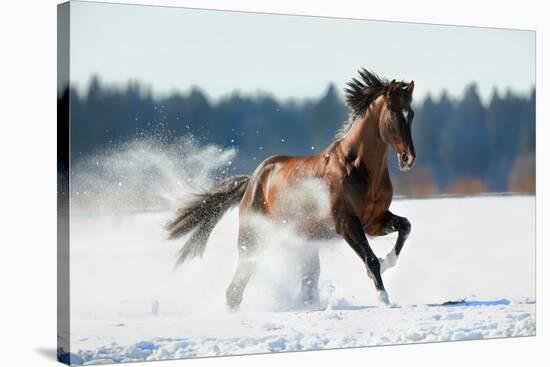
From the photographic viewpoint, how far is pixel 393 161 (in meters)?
9.40

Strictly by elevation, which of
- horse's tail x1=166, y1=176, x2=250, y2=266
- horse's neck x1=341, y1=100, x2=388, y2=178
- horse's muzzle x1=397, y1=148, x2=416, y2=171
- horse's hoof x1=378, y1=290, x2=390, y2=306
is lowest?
horse's hoof x1=378, y1=290, x2=390, y2=306

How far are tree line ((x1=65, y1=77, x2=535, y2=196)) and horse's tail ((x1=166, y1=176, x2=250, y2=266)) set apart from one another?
164 millimetres

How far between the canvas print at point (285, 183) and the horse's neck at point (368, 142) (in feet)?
0.04

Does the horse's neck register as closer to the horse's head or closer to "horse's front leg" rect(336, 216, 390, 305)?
the horse's head

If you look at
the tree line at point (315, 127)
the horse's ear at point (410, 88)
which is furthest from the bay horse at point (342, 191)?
the tree line at point (315, 127)

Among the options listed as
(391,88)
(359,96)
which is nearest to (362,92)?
(359,96)

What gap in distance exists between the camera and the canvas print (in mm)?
8492

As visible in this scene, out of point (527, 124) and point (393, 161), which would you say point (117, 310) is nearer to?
point (393, 161)

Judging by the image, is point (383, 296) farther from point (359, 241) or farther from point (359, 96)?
point (359, 96)

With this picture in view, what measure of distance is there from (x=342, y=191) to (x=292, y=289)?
774mm

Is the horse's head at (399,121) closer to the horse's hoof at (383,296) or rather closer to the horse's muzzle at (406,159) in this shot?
the horse's muzzle at (406,159)

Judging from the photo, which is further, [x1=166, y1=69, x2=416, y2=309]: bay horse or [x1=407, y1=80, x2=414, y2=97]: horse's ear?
[x1=407, y1=80, x2=414, y2=97]: horse's ear

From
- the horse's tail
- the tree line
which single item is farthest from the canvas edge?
the horse's tail

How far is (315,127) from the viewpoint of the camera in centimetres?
924
